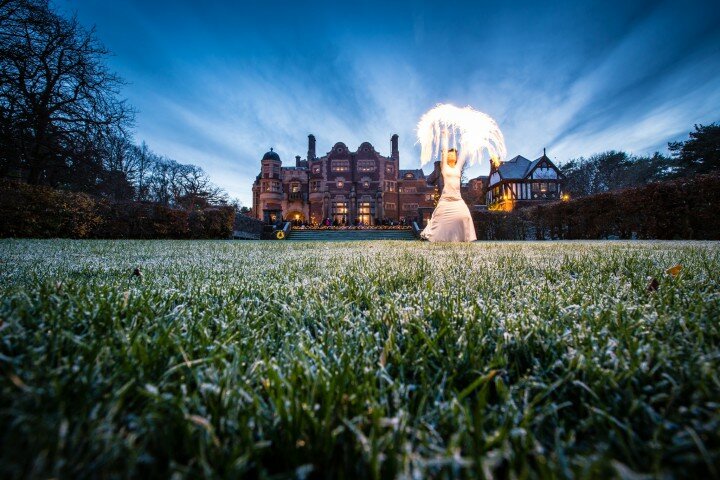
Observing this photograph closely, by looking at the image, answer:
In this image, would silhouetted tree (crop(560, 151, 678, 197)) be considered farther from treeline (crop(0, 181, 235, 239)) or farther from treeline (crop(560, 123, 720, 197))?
treeline (crop(0, 181, 235, 239))

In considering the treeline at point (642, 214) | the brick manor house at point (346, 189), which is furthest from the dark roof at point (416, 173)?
the treeline at point (642, 214)

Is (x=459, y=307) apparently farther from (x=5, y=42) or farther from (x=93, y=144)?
(x=93, y=144)

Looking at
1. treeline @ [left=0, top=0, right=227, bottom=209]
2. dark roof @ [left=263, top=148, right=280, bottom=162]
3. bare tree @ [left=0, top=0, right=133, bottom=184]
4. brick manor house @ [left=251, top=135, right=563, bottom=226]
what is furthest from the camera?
dark roof @ [left=263, top=148, right=280, bottom=162]

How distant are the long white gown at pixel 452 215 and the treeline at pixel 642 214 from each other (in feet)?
21.2

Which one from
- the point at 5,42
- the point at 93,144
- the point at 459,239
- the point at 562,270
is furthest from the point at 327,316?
the point at 93,144

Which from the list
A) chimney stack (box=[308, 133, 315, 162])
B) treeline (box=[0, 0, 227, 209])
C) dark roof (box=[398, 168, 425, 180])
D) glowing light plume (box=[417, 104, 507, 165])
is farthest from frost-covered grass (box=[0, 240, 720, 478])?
chimney stack (box=[308, 133, 315, 162])

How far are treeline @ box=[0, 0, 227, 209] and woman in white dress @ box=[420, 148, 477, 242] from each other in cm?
1521

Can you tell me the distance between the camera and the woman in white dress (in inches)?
411

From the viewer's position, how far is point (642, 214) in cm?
1119

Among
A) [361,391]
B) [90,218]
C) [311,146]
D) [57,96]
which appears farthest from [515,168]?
[361,391]

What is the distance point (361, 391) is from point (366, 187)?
42.5 meters

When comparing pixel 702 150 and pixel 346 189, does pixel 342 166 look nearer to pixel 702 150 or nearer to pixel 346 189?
pixel 346 189

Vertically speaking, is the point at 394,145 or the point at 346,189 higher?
the point at 394,145

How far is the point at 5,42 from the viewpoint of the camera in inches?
432
